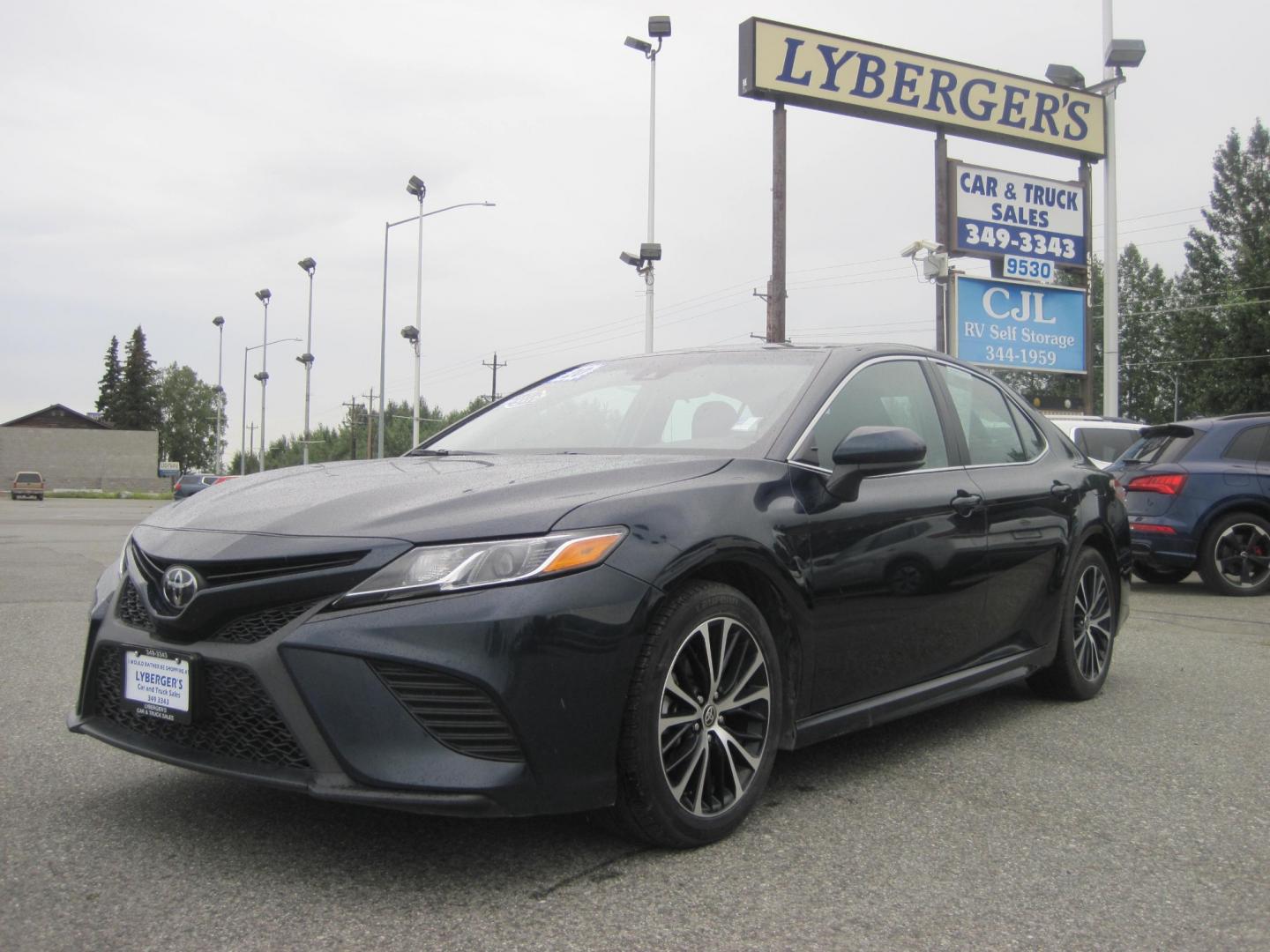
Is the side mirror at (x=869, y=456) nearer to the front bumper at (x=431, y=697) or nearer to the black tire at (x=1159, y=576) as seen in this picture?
the front bumper at (x=431, y=697)

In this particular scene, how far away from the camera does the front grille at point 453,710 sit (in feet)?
9.23

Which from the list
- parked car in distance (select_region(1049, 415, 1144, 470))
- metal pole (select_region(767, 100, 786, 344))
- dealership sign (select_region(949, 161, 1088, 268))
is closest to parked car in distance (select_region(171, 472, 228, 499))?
parked car in distance (select_region(1049, 415, 1144, 470))

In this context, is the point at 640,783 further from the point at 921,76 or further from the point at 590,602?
the point at 921,76

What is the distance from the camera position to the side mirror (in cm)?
371

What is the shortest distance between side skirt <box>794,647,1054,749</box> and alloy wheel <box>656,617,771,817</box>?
251mm

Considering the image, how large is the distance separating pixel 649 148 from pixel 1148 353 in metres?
54.4

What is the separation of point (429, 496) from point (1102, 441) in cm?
1124

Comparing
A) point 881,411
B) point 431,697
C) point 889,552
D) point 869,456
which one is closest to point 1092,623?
point 881,411

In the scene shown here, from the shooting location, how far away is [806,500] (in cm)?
368

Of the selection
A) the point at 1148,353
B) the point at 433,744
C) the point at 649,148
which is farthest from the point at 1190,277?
the point at 433,744

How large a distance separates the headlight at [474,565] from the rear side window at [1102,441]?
1095 cm

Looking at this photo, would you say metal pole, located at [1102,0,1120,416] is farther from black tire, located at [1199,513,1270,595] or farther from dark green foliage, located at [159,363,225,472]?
dark green foliage, located at [159,363,225,472]

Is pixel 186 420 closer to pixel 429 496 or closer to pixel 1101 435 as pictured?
pixel 1101 435

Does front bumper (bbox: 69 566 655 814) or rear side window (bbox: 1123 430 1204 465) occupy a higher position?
rear side window (bbox: 1123 430 1204 465)
